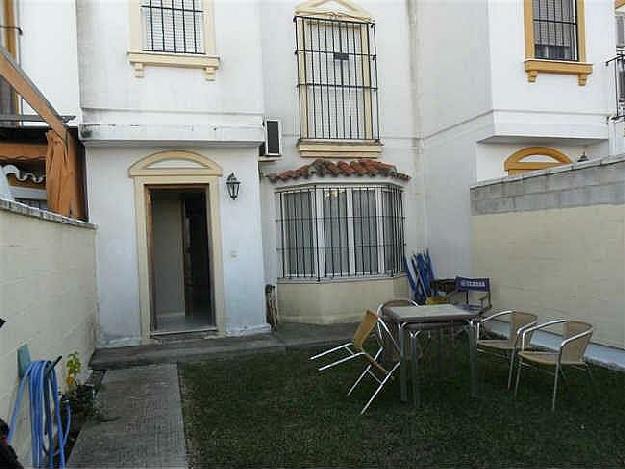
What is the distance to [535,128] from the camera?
8477 mm

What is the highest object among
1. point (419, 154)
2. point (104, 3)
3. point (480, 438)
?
point (104, 3)

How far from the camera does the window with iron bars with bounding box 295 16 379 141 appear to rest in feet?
31.3

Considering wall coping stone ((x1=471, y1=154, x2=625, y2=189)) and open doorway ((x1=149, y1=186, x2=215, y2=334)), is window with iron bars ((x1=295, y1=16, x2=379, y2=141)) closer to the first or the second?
wall coping stone ((x1=471, y1=154, x2=625, y2=189))

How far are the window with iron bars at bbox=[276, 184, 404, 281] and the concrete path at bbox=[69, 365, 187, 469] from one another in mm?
3585

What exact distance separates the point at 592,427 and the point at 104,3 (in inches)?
315

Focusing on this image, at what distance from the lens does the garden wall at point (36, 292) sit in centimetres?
313

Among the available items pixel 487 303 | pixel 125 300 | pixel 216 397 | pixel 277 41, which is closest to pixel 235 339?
pixel 125 300

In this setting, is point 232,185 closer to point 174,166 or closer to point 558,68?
point 174,166

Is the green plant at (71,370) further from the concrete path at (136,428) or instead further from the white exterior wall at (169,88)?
the white exterior wall at (169,88)

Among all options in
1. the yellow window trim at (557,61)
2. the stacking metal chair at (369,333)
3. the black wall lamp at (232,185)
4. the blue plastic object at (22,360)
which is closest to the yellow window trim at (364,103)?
the black wall lamp at (232,185)

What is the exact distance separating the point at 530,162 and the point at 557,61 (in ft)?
5.72

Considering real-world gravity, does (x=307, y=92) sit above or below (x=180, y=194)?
above

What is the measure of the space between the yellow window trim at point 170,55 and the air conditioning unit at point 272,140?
4.50ft

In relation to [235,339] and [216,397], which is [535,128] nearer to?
[235,339]
